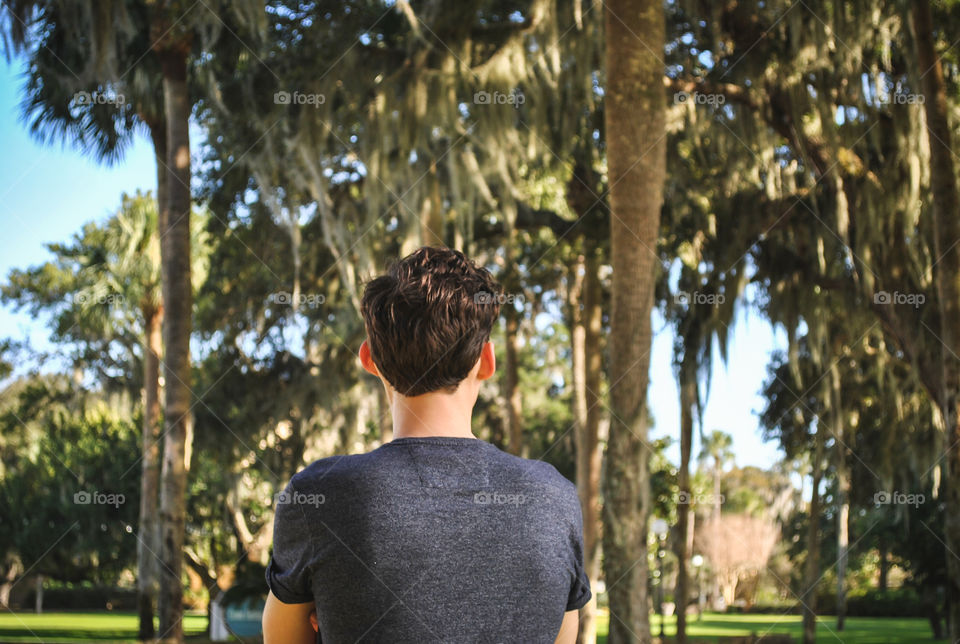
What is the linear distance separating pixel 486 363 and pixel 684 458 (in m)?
12.2

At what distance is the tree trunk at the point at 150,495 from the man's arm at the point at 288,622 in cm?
907

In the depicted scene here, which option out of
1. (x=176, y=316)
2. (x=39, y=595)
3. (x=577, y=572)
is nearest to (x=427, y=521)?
(x=577, y=572)

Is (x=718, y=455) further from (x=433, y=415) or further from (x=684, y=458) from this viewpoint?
(x=433, y=415)

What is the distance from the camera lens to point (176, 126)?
32.1ft

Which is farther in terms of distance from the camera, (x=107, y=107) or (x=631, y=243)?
(x=107, y=107)

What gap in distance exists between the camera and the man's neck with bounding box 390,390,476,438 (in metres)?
1.14

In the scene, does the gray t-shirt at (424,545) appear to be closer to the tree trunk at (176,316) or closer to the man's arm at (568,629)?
the man's arm at (568,629)

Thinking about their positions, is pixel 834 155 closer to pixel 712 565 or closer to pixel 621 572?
pixel 621 572

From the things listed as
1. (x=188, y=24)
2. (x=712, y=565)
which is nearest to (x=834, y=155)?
(x=188, y=24)

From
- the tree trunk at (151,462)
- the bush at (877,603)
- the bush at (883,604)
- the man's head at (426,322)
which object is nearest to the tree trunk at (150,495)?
the tree trunk at (151,462)

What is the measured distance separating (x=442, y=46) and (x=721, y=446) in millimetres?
42879

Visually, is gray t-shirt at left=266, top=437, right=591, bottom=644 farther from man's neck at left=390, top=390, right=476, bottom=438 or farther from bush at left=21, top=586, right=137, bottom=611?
bush at left=21, top=586, right=137, bottom=611

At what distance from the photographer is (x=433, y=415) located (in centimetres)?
115

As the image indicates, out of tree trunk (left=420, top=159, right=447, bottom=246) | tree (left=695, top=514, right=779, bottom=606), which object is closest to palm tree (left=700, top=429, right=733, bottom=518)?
tree (left=695, top=514, right=779, bottom=606)
